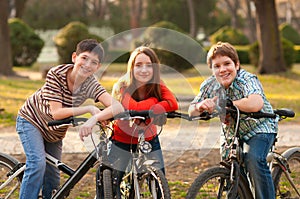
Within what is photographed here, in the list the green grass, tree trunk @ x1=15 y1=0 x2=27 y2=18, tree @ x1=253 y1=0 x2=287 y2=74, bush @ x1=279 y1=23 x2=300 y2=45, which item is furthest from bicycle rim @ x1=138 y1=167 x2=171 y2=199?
bush @ x1=279 y1=23 x2=300 y2=45

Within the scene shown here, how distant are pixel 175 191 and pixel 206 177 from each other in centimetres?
257

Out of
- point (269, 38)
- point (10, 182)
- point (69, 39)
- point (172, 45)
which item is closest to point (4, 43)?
point (69, 39)

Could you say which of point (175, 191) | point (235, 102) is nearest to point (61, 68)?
point (235, 102)

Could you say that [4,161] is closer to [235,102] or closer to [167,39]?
[235,102]

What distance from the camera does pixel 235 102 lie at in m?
4.52

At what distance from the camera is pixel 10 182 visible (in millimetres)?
4965

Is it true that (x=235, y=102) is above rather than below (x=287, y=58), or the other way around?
above

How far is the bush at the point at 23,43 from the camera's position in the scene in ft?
91.1

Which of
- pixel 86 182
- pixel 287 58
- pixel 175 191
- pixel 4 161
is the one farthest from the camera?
pixel 287 58

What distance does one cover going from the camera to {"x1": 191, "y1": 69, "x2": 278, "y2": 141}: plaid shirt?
4625 millimetres

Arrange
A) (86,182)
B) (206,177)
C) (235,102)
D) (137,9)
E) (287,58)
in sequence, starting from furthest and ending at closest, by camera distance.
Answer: (137,9) < (287,58) < (86,182) < (235,102) < (206,177)

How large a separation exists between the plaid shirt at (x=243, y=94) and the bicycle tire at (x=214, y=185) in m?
0.33

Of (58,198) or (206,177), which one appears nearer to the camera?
(206,177)

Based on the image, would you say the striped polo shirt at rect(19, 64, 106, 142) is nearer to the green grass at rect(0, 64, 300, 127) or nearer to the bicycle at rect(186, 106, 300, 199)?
the bicycle at rect(186, 106, 300, 199)
